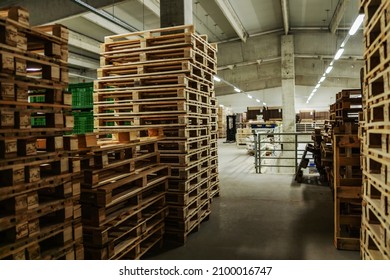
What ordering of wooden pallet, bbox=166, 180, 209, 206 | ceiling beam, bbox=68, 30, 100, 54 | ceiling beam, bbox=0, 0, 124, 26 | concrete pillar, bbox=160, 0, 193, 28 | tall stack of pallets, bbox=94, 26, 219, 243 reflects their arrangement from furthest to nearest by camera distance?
ceiling beam, bbox=68, 30, 100, 54
ceiling beam, bbox=0, 0, 124, 26
concrete pillar, bbox=160, 0, 193, 28
tall stack of pallets, bbox=94, 26, 219, 243
wooden pallet, bbox=166, 180, 209, 206

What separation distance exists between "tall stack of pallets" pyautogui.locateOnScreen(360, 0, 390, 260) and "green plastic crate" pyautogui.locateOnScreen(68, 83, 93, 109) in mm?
6417

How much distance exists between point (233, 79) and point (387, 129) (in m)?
21.1

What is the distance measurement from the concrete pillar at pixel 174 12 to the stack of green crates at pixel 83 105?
8.52 feet

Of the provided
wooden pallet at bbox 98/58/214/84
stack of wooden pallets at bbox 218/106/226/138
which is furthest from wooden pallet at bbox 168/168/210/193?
stack of wooden pallets at bbox 218/106/226/138

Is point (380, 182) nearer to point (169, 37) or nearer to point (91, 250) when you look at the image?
point (91, 250)

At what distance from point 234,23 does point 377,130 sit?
13074 millimetres

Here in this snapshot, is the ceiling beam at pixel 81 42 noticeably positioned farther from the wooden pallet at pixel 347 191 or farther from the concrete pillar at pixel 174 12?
the wooden pallet at pixel 347 191

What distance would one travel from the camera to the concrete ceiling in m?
9.09

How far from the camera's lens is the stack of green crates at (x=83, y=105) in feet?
25.9

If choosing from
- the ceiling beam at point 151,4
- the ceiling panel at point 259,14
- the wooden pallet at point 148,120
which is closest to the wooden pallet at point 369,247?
the wooden pallet at point 148,120

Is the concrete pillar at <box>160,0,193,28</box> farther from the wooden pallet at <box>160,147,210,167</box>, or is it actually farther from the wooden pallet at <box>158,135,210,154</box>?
the wooden pallet at <box>160,147,210,167</box>

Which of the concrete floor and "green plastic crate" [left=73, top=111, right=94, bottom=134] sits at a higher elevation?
"green plastic crate" [left=73, top=111, right=94, bottom=134]

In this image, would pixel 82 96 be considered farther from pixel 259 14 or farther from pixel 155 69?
pixel 259 14

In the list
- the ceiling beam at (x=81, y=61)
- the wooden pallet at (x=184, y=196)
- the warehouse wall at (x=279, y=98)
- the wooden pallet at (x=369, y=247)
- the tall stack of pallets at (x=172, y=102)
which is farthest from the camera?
the warehouse wall at (x=279, y=98)
